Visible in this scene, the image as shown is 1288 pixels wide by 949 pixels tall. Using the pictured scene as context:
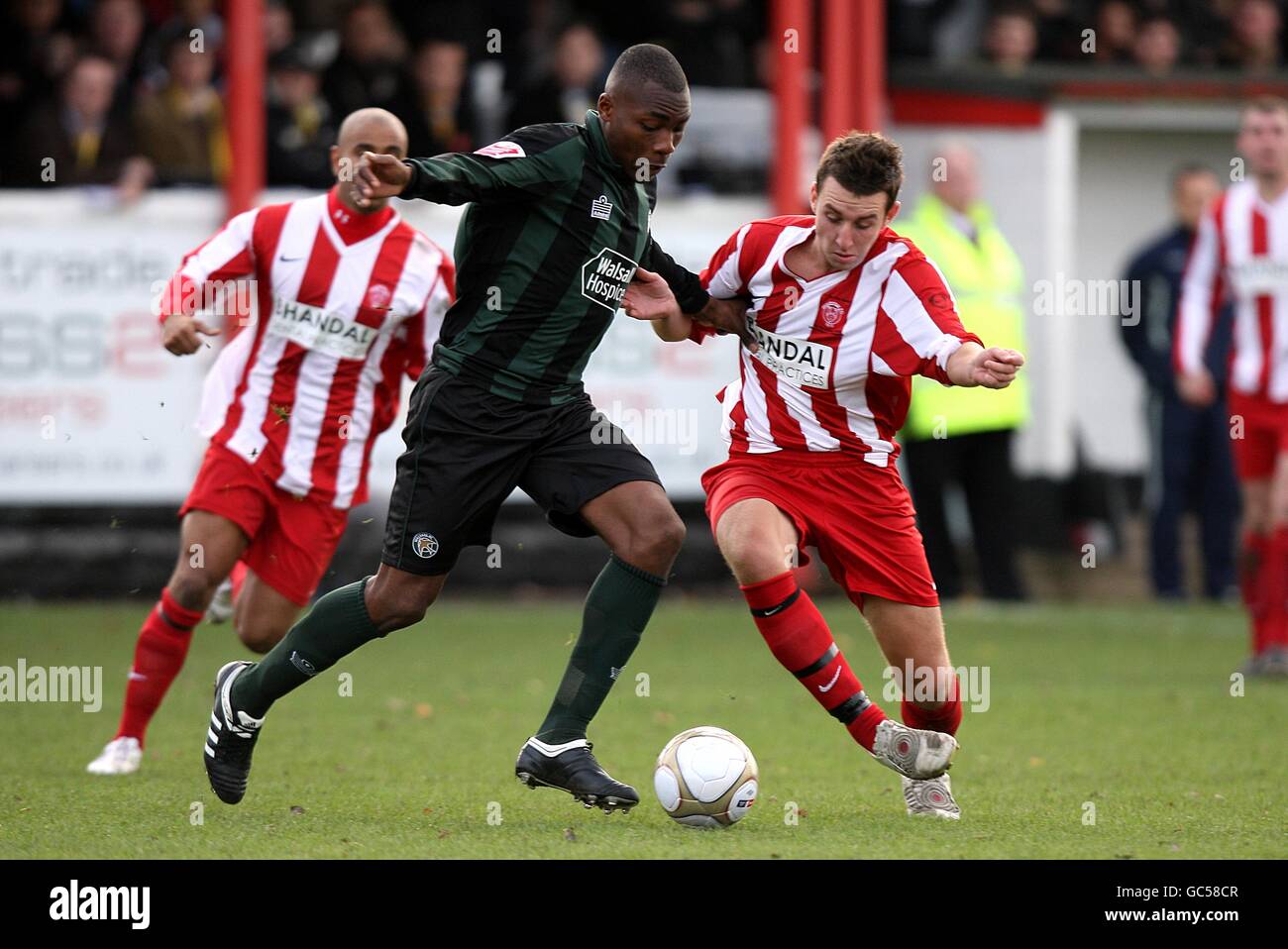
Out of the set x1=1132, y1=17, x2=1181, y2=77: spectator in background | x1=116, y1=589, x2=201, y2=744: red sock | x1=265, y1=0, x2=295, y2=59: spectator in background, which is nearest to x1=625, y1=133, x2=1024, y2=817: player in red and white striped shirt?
x1=116, y1=589, x2=201, y2=744: red sock

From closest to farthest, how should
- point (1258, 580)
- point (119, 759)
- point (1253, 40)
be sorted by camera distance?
point (119, 759)
point (1258, 580)
point (1253, 40)

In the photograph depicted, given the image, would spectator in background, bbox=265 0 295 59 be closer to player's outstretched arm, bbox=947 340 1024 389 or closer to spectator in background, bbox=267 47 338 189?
spectator in background, bbox=267 47 338 189

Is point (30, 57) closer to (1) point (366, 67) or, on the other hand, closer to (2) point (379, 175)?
(1) point (366, 67)

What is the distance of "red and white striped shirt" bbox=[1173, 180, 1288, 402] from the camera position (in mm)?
8570

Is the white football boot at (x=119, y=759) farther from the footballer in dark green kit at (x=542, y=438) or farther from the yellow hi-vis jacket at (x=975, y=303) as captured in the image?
the yellow hi-vis jacket at (x=975, y=303)

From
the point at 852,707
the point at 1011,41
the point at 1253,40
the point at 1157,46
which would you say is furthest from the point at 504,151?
the point at 1253,40

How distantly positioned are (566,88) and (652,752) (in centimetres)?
605

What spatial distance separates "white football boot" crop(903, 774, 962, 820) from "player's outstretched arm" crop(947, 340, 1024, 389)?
1080mm

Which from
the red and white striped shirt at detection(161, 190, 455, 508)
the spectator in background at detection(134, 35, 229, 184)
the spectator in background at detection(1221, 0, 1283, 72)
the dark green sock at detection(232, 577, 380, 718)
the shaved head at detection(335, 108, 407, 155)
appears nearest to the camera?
the dark green sock at detection(232, 577, 380, 718)

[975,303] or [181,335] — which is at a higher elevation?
[181,335]

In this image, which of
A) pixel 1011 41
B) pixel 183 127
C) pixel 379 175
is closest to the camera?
pixel 379 175

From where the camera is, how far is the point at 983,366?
505cm

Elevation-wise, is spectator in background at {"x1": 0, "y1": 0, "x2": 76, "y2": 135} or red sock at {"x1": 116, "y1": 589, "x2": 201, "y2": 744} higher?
spectator in background at {"x1": 0, "y1": 0, "x2": 76, "y2": 135}

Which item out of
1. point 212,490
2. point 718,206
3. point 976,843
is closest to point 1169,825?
point 976,843
